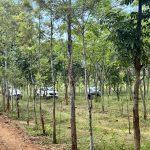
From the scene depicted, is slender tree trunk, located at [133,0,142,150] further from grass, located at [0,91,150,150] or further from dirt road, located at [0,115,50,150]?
dirt road, located at [0,115,50,150]

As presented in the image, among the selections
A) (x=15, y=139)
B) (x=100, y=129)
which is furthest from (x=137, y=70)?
(x=100, y=129)

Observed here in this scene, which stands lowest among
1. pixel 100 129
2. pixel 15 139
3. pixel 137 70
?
pixel 100 129

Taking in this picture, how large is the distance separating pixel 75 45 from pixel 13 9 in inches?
597

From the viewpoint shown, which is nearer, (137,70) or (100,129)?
(137,70)

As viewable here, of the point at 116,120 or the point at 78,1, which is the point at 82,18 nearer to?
the point at 78,1

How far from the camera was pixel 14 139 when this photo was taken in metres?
27.4

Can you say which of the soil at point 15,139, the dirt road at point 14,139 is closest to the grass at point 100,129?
the soil at point 15,139

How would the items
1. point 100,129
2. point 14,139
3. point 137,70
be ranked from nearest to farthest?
1. point 137,70
2. point 14,139
3. point 100,129

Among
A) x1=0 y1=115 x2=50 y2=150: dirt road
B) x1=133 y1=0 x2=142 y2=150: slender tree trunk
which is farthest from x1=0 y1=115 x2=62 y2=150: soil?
x1=133 y1=0 x2=142 y2=150: slender tree trunk

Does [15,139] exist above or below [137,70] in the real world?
below

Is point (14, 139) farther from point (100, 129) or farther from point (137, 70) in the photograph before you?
point (137, 70)

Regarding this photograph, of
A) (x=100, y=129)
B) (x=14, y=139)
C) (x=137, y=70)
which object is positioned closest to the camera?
(x=137, y=70)

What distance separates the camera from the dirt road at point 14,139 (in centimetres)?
2475

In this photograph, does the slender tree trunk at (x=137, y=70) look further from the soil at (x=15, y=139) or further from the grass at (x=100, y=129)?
the soil at (x=15, y=139)
